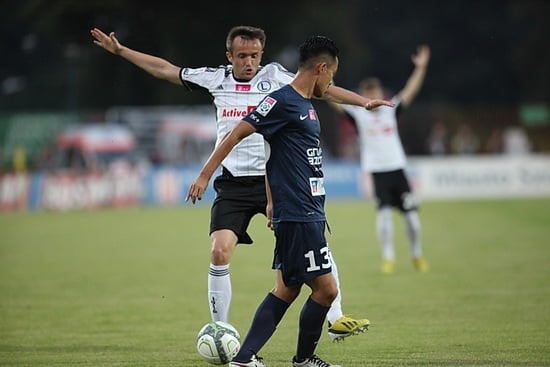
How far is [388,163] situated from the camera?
1495 centimetres

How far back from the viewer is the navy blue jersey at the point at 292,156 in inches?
277

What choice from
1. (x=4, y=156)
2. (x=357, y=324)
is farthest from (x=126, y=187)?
(x=357, y=324)

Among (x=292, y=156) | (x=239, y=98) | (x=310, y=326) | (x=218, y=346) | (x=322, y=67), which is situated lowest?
(x=218, y=346)

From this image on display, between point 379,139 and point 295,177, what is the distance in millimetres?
8063

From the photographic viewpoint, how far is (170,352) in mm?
8648

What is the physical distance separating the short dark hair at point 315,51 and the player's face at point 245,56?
1.17 metres

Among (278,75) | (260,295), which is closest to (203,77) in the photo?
(278,75)

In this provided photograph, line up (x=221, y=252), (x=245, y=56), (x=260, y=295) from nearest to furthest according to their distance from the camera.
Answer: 1. (x=221, y=252)
2. (x=245, y=56)
3. (x=260, y=295)

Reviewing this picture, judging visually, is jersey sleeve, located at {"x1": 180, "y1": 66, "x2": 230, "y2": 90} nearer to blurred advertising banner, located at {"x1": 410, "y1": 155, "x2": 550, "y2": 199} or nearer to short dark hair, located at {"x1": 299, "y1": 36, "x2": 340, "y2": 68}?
short dark hair, located at {"x1": 299, "y1": 36, "x2": 340, "y2": 68}

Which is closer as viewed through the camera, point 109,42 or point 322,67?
point 322,67

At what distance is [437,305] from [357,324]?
394cm

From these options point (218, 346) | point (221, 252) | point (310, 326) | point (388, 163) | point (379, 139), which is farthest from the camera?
point (379, 139)

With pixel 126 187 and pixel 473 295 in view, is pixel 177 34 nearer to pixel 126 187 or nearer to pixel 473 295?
pixel 126 187

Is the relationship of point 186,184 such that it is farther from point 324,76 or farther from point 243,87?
point 324,76
